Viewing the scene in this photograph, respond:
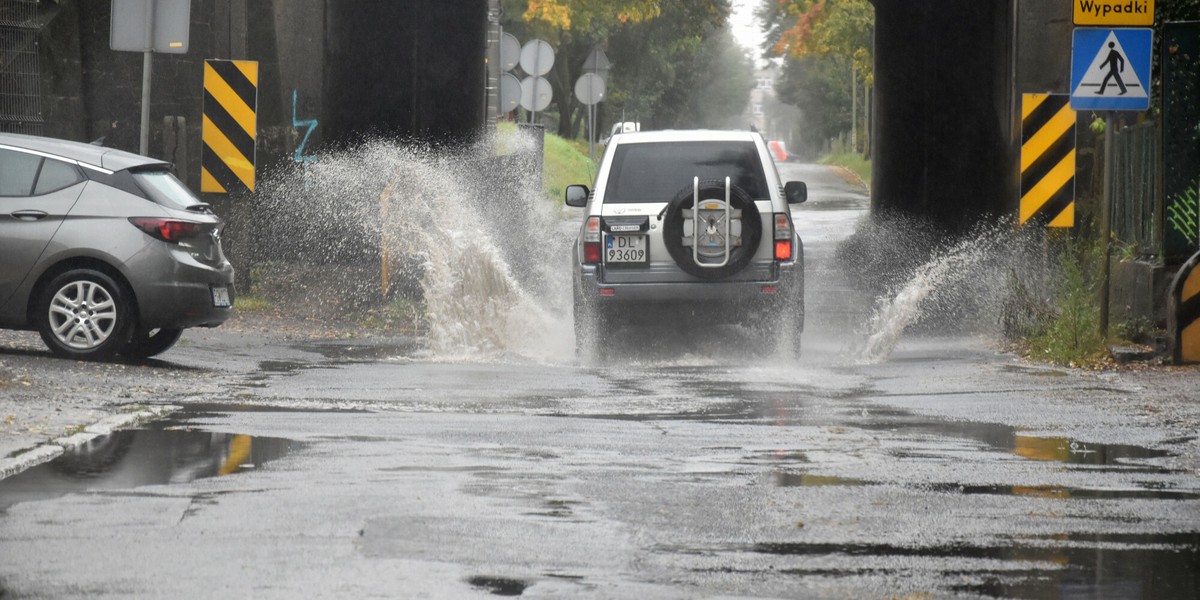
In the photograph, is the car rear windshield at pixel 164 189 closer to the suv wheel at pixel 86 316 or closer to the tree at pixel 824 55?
the suv wheel at pixel 86 316

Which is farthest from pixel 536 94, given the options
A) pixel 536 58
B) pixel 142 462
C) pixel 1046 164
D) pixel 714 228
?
pixel 142 462

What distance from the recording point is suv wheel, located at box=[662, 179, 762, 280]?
47.0ft

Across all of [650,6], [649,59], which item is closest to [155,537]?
[650,6]

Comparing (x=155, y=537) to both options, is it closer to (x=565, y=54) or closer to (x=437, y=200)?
(x=437, y=200)

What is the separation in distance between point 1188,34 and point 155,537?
10.9 meters

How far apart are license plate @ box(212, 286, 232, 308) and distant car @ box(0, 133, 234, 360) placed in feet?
0.50

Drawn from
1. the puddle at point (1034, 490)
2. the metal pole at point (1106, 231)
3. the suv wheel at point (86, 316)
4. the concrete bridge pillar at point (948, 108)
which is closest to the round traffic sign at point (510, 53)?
the concrete bridge pillar at point (948, 108)

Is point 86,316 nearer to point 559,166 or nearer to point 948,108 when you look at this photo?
point 948,108

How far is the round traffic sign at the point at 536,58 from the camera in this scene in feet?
117

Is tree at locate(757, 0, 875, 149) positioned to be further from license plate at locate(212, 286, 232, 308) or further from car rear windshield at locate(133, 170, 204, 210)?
license plate at locate(212, 286, 232, 308)

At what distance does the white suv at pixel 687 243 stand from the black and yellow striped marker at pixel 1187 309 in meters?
2.74

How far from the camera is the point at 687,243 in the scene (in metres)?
14.4

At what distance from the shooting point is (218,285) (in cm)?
1436

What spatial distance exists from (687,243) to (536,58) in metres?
21.7
